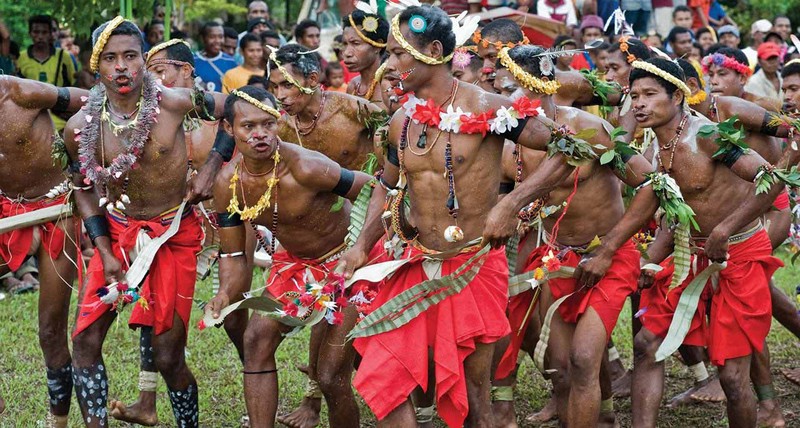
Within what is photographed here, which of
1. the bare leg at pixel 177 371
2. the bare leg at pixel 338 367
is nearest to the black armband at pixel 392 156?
the bare leg at pixel 338 367

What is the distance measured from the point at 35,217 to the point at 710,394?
4.38 meters

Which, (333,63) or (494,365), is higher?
(494,365)

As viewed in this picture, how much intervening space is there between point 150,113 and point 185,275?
93 cm

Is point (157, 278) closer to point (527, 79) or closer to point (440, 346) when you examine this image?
point (440, 346)

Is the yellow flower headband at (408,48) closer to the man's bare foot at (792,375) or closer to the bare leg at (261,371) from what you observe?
the bare leg at (261,371)

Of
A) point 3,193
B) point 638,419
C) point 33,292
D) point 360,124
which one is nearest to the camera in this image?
point 638,419

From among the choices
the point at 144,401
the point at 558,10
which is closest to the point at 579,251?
the point at 144,401

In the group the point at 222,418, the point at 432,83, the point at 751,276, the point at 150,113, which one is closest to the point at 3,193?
the point at 150,113

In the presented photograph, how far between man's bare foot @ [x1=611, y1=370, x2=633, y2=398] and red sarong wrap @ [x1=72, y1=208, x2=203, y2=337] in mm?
3008

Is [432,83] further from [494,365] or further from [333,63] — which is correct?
[333,63]

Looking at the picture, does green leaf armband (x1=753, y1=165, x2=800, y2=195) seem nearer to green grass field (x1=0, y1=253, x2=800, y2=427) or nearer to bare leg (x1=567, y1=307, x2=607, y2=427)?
bare leg (x1=567, y1=307, x2=607, y2=427)

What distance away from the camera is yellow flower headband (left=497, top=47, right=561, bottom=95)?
20.6 feet

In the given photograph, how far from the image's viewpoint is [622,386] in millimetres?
7895

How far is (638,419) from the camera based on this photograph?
6250 mm
